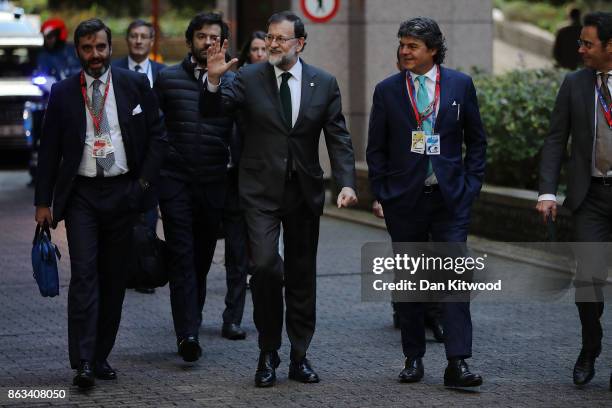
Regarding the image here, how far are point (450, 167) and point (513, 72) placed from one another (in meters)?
Result: 7.45

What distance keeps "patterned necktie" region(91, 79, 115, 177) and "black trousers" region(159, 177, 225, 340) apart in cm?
84

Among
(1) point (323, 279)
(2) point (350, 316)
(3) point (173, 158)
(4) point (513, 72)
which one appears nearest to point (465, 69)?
(4) point (513, 72)

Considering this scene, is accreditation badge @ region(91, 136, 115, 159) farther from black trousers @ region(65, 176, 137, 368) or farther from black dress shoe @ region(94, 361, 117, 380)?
black dress shoe @ region(94, 361, 117, 380)

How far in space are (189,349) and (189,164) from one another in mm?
1140

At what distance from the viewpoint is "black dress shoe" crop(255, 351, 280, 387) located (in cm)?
757

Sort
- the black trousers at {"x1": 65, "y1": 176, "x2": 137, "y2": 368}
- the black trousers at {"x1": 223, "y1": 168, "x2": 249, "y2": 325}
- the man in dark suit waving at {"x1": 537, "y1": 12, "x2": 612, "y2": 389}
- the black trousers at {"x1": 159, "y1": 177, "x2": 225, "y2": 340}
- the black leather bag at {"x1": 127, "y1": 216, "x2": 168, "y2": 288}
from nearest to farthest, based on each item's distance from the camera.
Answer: the man in dark suit waving at {"x1": 537, "y1": 12, "x2": 612, "y2": 389}
the black trousers at {"x1": 65, "y1": 176, "x2": 137, "y2": 368}
the black leather bag at {"x1": 127, "y1": 216, "x2": 168, "y2": 288}
the black trousers at {"x1": 159, "y1": 177, "x2": 225, "y2": 340}
the black trousers at {"x1": 223, "y1": 168, "x2": 249, "y2": 325}

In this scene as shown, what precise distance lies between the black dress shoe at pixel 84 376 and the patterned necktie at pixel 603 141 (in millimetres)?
2889

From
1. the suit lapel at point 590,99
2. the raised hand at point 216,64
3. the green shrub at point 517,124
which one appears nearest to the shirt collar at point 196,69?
the raised hand at point 216,64

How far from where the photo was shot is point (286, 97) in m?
7.70

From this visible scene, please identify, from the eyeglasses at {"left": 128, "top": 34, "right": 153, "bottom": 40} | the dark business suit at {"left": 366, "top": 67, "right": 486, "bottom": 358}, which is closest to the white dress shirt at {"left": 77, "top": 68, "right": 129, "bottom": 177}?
the dark business suit at {"left": 366, "top": 67, "right": 486, "bottom": 358}

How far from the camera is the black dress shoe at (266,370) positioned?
757 cm

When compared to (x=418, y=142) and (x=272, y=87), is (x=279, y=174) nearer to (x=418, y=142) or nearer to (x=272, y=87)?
(x=272, y=87)

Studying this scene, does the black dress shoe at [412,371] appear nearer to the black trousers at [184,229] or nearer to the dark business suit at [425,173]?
the dark business suit at [425,173]

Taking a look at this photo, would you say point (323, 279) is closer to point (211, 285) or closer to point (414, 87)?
point (211, 285)
